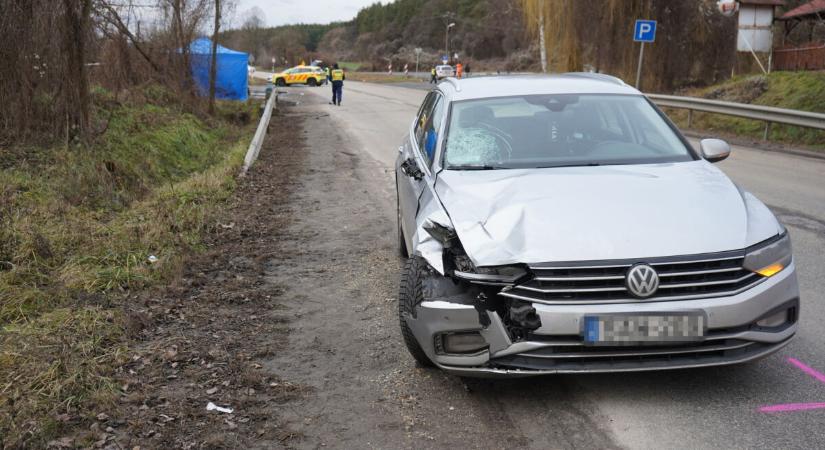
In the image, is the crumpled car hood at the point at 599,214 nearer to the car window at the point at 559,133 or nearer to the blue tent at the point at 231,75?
the car window at the point at 559,133

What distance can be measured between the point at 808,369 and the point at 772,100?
18.6m

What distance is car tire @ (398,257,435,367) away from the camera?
4.21 meters

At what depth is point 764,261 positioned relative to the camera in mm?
4043

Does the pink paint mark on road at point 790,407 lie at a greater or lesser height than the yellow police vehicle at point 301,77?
lesser

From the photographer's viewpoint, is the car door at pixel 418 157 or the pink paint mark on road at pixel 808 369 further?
the car door at pixel 418 157

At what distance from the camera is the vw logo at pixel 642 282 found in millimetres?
3811

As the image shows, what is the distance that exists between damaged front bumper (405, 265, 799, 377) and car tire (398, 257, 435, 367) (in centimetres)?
15

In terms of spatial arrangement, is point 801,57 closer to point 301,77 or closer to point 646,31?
point 646,31

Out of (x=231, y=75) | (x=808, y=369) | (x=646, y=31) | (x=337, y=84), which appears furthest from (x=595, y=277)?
(x=337, y=84)

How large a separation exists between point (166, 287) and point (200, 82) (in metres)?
18.6

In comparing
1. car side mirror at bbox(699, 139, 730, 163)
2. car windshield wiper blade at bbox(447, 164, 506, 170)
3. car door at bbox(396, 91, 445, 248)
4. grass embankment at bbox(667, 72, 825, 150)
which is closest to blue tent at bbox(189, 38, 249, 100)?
grass embankment at bbox(667, 72, 825, 150)

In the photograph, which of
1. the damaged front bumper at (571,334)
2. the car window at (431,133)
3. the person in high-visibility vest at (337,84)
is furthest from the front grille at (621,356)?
the person in high-visibility vest at (337,84)

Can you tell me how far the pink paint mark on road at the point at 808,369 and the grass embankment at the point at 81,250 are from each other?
147 inches

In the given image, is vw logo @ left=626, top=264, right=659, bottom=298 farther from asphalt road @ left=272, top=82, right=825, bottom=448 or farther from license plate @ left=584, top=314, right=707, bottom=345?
asphalt road @ left=272, top=82, right=825, bottom=448
